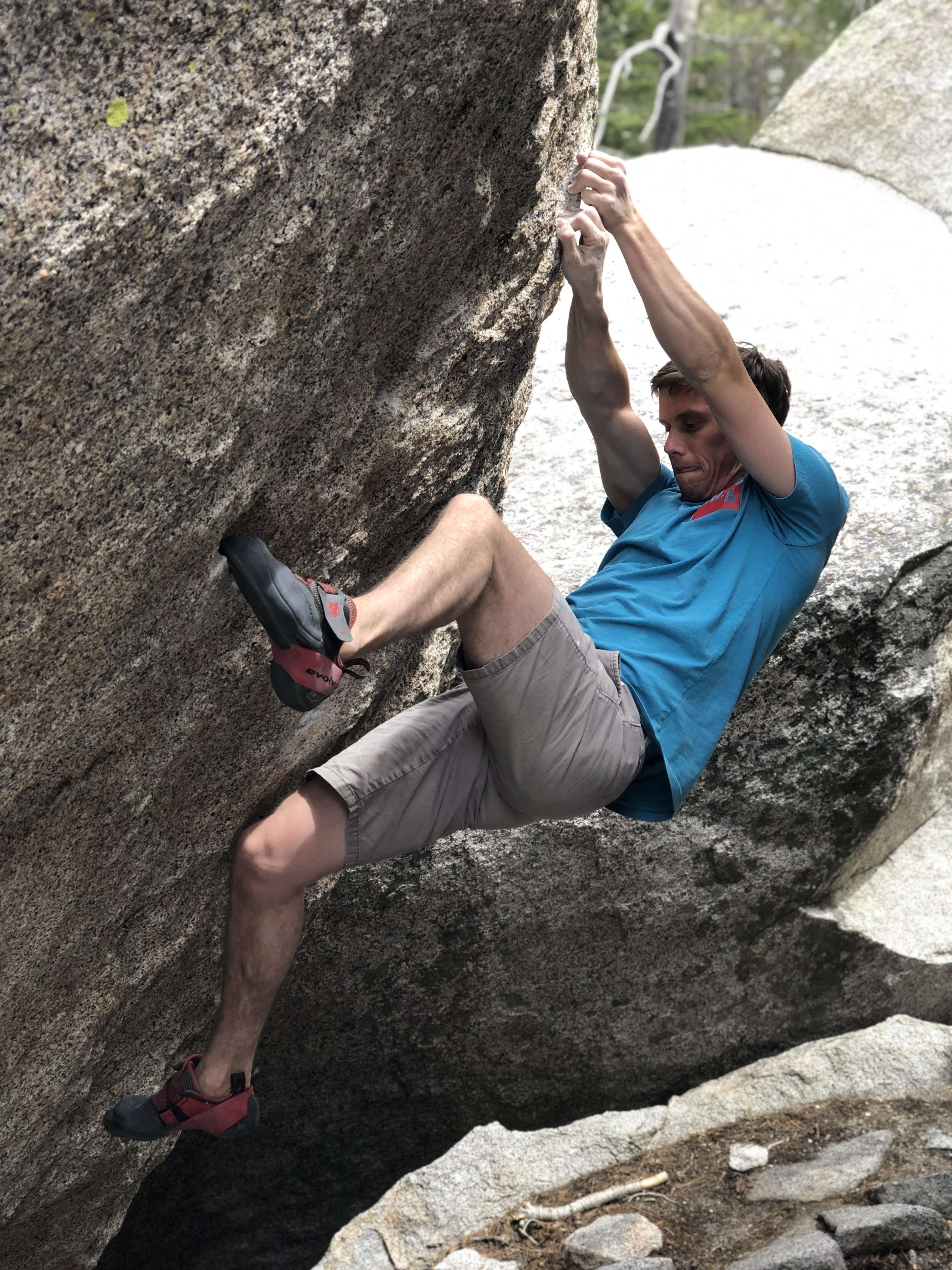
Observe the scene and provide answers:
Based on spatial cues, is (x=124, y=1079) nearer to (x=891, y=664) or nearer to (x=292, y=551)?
(x=292, y=551)

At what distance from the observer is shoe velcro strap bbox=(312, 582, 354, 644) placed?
9.18 feet

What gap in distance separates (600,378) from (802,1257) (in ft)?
9.53

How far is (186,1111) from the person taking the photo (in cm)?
347

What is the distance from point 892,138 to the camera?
870 centimetres

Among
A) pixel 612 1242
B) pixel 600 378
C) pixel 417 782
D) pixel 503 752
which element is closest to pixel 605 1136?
pixel 612 1242

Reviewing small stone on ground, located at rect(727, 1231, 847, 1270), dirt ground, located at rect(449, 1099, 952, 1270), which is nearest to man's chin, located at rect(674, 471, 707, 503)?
small stone on ground, located at rect(727, 1231, 847, 1270)

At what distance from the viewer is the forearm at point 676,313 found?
3.37 metres

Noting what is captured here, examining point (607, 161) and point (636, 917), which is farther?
point (636, 917)

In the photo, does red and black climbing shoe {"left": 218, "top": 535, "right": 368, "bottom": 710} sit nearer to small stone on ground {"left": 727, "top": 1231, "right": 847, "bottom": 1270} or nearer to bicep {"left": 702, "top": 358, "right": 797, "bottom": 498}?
bicep {"left": 702, "top": 358, "right": 797, "bottom": 498}

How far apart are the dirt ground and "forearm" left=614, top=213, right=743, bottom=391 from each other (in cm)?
308

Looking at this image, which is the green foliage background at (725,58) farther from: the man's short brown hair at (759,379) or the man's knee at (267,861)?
the man's knee at (267,861)

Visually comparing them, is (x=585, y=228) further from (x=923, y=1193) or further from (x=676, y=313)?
(x=923, y=1193)

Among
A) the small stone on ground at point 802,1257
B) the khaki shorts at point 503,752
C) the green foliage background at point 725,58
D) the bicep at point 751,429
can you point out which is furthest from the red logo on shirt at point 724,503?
the green foliage background at point 725,58

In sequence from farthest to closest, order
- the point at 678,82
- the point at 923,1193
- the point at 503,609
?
1. the point at 678,82
2. the point at 923,1193
3. the point at 503,609
